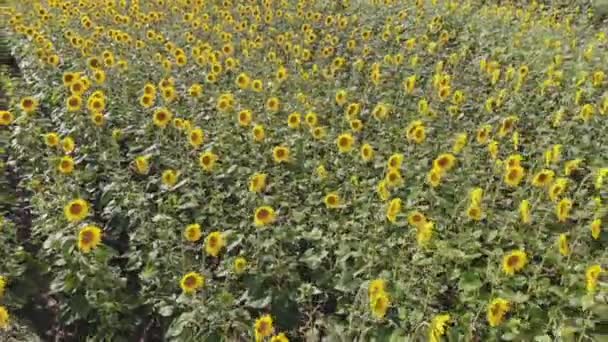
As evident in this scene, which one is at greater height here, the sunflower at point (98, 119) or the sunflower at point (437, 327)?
the sunflower at point (437, 327)

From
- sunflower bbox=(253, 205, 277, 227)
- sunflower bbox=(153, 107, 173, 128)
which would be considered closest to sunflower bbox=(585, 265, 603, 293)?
sunflower bbox=(253, 205, 277, 227)

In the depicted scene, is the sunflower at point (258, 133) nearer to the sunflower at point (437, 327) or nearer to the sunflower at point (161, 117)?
the sunflower at point (161, 117)

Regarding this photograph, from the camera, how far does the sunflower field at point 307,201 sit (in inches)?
122

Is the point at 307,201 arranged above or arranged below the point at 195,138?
below

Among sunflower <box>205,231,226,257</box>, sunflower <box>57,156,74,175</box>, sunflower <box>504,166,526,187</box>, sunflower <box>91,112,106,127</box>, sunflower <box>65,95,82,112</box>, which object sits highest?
sunflower <box>504,166,526,187</box>

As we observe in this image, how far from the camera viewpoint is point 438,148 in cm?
439

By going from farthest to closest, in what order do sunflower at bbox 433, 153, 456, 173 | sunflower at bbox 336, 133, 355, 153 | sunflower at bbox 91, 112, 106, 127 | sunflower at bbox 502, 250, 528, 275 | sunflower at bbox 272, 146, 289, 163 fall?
sunflower at bbox 91, 112, 106, 127 → sunflower at bbox 336, 133, 355, 153 → sunflower at bbox 272, 146, 289, 163 → sunflower at bbox 433, 153, 456, 173 → sunflower at bbox 502, 250, 528, 275

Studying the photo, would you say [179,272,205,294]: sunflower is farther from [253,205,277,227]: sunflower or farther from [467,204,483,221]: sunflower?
[467,204,483,221]: sunflower

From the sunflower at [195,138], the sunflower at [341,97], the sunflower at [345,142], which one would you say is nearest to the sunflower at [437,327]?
the sunflower at [345,142]

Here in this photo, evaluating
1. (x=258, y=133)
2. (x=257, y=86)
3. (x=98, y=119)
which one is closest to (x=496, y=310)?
(x=258, y=133)

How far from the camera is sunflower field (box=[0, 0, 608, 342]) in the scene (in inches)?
122

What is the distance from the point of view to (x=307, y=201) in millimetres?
3850

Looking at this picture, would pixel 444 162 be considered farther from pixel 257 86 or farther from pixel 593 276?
pixel 257 86

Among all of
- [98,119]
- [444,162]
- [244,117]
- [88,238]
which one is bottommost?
[98,119]
